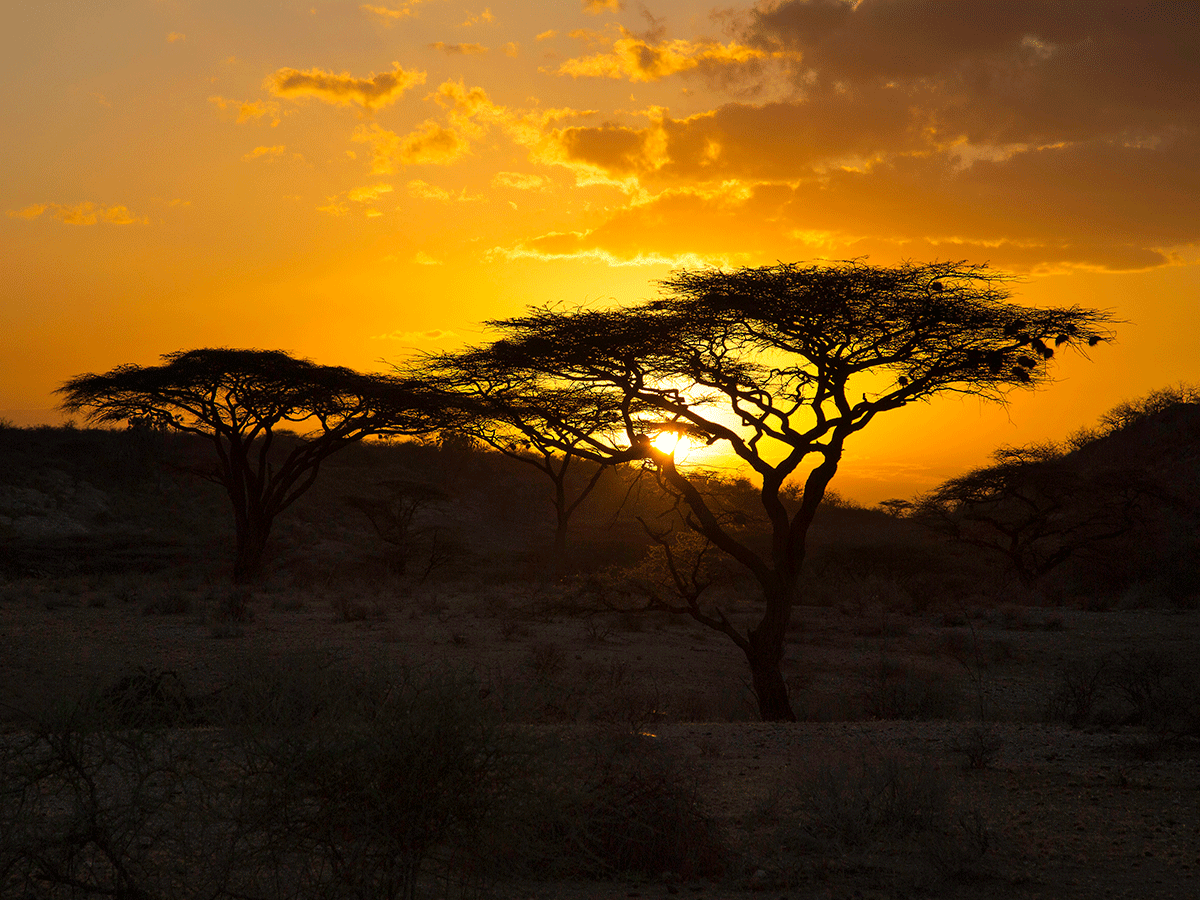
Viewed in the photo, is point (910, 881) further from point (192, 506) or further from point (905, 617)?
point (192, 506)

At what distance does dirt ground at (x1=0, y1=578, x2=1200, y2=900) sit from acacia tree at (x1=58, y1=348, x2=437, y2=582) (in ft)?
9.56

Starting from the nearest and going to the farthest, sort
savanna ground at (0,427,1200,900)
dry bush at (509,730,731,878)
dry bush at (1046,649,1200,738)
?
savanna ground at (0,427,1200,900) → dry bush at (509,730,731,878) → dry bush at (1046,649,1200,738)

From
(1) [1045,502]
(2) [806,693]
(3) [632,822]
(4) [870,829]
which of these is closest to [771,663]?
(2) [806,693]

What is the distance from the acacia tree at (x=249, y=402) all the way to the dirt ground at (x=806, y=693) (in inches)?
115

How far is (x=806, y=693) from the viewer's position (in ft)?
41.8

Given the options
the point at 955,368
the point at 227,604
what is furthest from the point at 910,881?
the point at 227,604

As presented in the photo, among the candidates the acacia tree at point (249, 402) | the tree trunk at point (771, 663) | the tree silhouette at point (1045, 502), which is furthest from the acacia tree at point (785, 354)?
the tree silhouette at point (1045, 502)

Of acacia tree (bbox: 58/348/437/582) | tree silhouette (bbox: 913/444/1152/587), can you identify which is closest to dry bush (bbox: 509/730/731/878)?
acacia tree (bbox: 58/348/437/582)

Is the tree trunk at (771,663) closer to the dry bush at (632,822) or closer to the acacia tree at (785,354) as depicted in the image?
the acacia tree at (785,354)

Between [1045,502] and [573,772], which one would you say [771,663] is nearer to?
[573,772]

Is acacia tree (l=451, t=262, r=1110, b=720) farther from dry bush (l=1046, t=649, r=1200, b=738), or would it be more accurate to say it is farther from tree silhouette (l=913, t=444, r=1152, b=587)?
tree silhouette (l=913, t=444, r=1152, b=587)

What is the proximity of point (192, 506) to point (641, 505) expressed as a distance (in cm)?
2263

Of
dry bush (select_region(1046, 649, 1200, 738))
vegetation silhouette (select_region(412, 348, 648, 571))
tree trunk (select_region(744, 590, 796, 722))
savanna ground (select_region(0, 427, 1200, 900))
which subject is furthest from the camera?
vegetation silhouette (select_region(412, 348, 648, 571))

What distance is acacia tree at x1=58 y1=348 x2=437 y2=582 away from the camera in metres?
23.6
